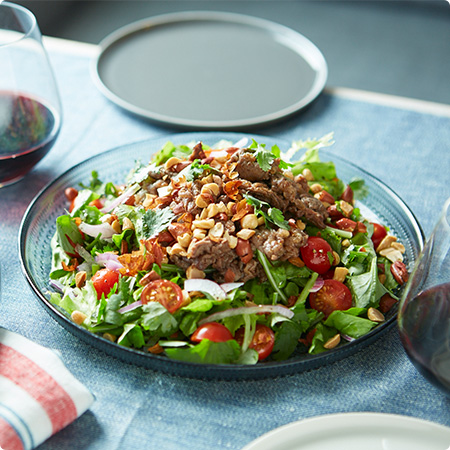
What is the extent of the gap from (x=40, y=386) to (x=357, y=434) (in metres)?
0.91

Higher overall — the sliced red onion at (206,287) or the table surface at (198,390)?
the sliced red onion at (206,287)

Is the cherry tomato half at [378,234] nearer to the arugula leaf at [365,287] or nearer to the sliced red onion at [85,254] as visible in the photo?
the arugula leaf at [365,287]

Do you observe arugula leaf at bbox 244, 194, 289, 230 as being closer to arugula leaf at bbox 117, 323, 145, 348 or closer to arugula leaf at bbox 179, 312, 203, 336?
arugula leaf at bbox 179, 312, 203, 336

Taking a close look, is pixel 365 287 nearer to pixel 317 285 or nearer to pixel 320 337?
pixel 317 285

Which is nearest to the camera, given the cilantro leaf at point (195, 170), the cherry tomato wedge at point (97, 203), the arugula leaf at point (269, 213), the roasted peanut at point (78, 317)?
the roasted peanut at point (78, 317)

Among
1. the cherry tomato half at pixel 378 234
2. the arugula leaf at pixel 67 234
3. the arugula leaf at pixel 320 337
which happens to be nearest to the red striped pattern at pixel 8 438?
the arugula leaf at pixel 67 234

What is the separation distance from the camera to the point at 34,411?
5.55 ft

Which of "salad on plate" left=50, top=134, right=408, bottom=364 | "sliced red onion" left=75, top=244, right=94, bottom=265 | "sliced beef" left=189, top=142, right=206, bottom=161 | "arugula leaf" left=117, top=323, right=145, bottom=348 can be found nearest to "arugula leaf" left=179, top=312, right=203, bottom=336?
"salad on plate" left=50, top=134, right=408, bottom=364

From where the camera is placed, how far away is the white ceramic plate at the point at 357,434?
5.26 feet

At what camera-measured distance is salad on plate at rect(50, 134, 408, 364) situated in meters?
1.91

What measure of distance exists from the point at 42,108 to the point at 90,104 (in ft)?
2.30

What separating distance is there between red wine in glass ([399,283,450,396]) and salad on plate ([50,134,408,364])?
0.69 feet

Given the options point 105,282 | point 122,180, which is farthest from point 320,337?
point 122,180

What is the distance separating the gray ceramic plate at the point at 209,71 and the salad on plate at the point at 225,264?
92 cm
